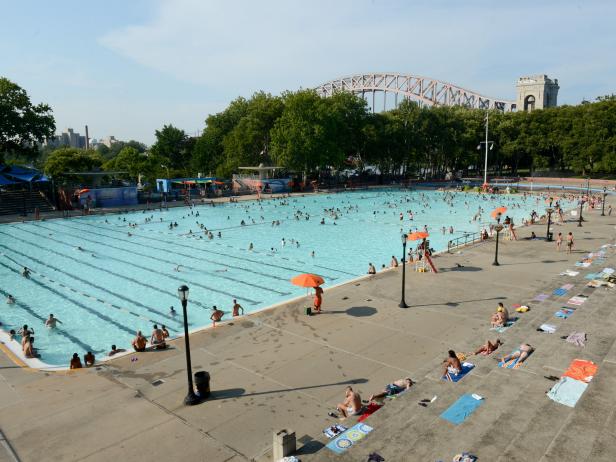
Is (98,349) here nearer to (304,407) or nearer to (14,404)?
(14,404)

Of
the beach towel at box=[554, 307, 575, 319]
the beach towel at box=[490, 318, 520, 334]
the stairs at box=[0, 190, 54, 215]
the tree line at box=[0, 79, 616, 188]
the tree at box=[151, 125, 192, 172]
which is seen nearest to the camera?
the beach towel at box=[490, 318, 520, 334]

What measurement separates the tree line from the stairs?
6.21 metres

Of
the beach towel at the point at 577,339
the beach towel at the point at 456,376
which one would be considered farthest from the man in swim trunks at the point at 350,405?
the beach towel at the point at 577,339

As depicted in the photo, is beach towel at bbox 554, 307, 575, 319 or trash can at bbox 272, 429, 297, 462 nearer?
trash can at bbox 272, 429, 297, 462

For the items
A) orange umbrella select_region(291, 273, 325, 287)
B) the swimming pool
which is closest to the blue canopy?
the swimming pool

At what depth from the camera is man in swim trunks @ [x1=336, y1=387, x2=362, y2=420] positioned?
9398 millimetres

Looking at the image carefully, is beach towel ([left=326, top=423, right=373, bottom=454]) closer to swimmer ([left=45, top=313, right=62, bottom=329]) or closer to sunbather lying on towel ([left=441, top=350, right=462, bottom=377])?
sunbather lying on towel ([left=441, top=350, right=462, bottom=377])

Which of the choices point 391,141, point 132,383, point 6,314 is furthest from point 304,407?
point 391,141

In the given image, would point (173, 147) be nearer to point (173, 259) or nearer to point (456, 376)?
point (173, 259)

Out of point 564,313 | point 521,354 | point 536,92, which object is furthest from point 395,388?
point 536,92

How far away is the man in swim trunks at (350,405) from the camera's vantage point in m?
9.40

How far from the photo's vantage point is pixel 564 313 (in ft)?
48.4

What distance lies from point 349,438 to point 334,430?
27.4 inches

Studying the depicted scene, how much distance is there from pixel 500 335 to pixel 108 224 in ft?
127
